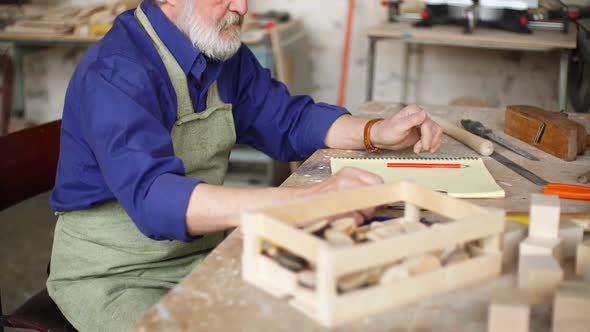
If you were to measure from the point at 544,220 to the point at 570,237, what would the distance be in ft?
0.20

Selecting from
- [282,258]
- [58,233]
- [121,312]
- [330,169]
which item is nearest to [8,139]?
[58,233]

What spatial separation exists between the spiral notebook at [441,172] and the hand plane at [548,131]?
9.1 inches

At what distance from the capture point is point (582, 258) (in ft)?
3.53

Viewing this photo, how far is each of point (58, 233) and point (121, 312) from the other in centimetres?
35

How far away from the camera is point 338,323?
3.01 feet

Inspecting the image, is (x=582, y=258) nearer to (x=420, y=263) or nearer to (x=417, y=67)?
(x=420, y=263)

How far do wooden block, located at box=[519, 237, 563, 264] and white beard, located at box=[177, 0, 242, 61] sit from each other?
914 millimetres

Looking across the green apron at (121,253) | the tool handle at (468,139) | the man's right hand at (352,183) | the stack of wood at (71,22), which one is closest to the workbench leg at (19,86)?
the stack of wood at (71,22)

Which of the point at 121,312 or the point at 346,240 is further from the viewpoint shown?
the point at 121,312

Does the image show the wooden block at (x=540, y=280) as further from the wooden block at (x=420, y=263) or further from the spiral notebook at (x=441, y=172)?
the spiral notebook at (x=441, y=172)

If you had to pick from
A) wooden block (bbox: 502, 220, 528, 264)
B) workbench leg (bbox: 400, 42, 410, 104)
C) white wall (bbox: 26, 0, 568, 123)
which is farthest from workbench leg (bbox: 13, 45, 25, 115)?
wooden block (bbox: 502, 220, 528, 264)

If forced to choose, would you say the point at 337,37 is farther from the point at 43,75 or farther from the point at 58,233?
the point at 58,233

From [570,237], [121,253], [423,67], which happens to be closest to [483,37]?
[423,67]

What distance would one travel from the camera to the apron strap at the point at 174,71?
5.42 ft
